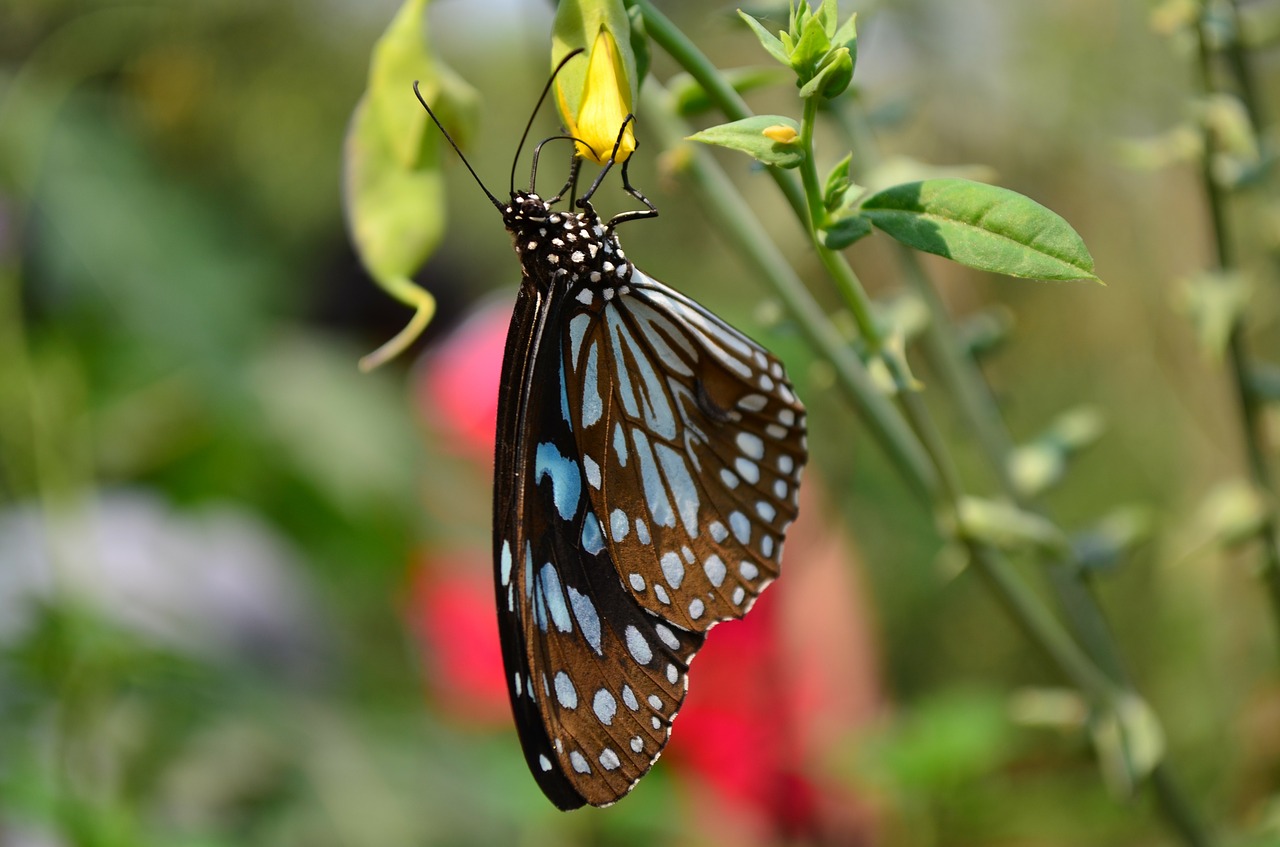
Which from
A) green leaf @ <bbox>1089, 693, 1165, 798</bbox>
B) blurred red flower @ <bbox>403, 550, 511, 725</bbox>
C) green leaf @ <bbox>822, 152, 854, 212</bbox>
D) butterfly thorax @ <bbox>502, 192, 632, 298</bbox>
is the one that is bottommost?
blurred red flower @ <bbox>403, 550, 511, 725</bbox>

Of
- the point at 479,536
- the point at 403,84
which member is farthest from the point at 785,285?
the point at 479,536

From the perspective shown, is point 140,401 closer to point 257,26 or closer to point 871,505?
point 871,505

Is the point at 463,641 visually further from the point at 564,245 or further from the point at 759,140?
the point at 759,140

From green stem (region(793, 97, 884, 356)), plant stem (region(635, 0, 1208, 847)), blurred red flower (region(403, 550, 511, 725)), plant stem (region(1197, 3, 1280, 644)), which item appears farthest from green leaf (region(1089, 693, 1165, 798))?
blurred red flower (region(403, 550, 511, 725))

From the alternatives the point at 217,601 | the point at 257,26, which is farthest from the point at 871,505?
the point at 257,26

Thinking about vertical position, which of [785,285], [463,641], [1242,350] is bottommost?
[463,641]

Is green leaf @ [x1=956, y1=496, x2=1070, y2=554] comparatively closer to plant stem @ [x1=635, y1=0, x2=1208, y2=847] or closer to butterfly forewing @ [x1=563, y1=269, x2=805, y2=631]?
plant stem @ [x1=635, y1=0, x2=1208, y2=847]
